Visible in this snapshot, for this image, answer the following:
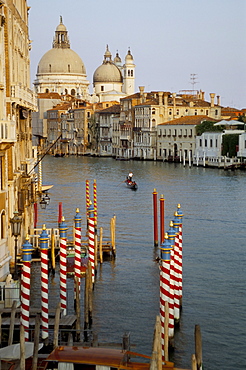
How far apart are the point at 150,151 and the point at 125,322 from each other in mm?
54269

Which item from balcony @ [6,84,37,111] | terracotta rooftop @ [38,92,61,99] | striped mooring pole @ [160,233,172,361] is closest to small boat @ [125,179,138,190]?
balcony @ [6,84,37,111]

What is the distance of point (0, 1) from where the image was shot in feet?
35.9

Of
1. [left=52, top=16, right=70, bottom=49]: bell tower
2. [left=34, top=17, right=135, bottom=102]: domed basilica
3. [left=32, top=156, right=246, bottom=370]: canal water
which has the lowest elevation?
[left=32, top=156, right=246, bottom=370]: canal water

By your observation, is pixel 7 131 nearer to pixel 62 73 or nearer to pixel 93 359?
pixel 93 359

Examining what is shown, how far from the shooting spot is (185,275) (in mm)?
14867

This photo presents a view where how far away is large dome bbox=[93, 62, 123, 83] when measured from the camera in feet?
315

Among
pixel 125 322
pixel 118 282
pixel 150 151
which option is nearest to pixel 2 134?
pixel 125 322

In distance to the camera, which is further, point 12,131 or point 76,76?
point 76,76

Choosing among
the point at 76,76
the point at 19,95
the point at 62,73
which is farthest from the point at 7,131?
the point at 76,76

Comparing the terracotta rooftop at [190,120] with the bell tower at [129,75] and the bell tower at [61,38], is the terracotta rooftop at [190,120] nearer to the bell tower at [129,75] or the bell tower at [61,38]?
the bell tower at [129,75]

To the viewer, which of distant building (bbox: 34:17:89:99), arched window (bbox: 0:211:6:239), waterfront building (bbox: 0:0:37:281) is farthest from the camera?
distant building (bbox: 34:17:89:99)

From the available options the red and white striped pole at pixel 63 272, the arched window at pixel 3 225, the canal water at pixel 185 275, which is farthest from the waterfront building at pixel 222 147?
the arched window at pixel 3 225

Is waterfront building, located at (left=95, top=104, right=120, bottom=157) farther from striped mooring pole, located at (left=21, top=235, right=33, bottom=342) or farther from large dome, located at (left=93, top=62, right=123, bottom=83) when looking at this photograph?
striped mooring pole, located at (left=21, top=235, right=33, bottom=342)

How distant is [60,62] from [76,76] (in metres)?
2.59
